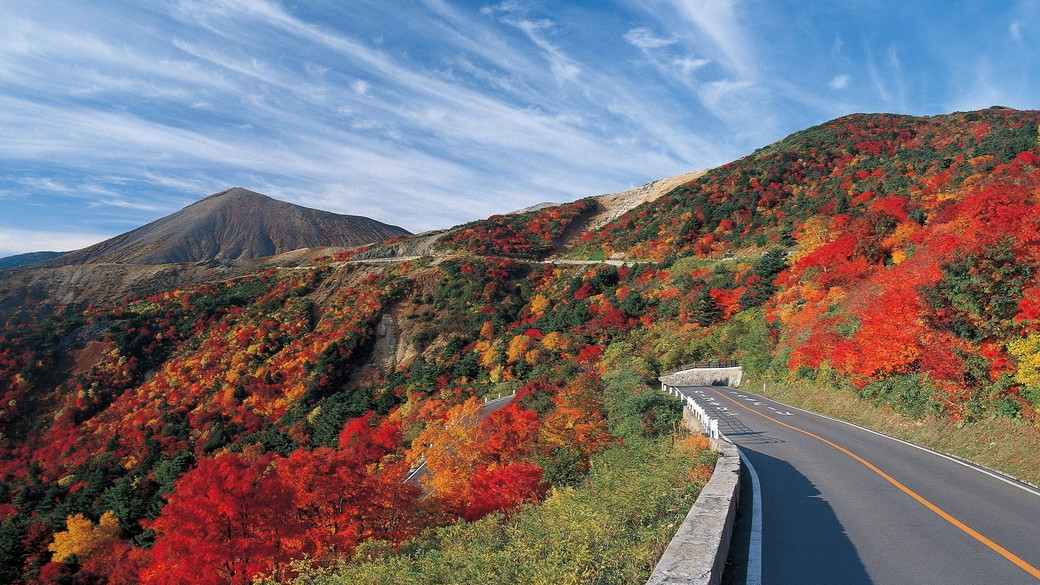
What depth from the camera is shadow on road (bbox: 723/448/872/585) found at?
569 centimetres

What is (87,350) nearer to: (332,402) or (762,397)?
(332,402)

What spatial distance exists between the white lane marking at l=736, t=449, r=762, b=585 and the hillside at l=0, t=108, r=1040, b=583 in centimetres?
648

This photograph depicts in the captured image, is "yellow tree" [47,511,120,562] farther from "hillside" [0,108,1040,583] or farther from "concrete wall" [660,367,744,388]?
"concrete wall" [660,367,744,388]

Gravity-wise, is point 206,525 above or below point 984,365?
below

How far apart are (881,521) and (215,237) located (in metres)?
194

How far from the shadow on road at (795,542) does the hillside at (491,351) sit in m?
6.13

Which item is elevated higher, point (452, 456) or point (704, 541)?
point (704, 541)

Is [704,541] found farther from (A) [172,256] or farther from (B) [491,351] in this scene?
(A) [172,256]

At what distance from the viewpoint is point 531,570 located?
234 inches

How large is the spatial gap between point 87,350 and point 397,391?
146 ft

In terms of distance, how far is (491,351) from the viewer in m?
46.8

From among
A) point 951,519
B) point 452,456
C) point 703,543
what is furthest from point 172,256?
point 951,519

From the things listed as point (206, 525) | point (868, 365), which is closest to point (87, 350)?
point (206, 525)

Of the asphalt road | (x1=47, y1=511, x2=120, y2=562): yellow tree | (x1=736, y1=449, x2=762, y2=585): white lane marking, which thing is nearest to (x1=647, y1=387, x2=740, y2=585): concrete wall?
(x1=736, y1=449, x2=762, y2=585): white lane marking
